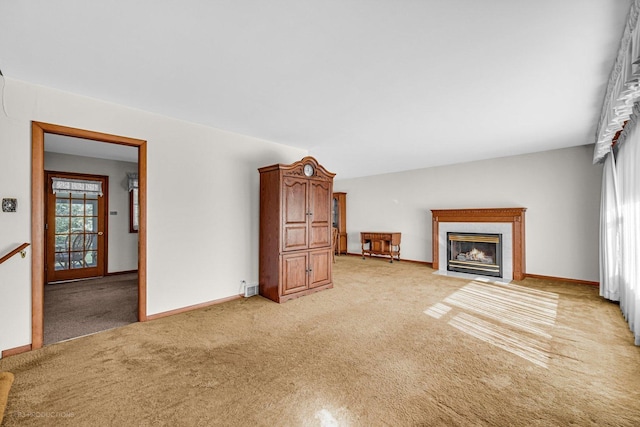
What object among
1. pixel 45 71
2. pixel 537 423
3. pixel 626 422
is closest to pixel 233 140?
pixel 45 71

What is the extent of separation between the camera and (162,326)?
3.07 metres

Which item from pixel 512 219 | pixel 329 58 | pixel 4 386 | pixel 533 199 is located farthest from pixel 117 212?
pixel 533 199

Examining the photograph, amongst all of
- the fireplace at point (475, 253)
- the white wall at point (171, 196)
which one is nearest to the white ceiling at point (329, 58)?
the white wall at point (171, 196)

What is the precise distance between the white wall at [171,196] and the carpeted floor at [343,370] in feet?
1.36

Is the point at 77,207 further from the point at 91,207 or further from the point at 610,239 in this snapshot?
the point at 610,239

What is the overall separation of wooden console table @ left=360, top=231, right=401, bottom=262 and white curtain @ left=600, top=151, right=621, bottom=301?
12.7 ft

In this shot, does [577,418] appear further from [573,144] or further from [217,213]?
[573,144]

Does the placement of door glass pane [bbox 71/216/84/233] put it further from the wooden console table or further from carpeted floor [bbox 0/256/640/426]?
the wooden console table

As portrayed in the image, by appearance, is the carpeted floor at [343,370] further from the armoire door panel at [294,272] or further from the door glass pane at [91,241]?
the door glass pane at [91,241]

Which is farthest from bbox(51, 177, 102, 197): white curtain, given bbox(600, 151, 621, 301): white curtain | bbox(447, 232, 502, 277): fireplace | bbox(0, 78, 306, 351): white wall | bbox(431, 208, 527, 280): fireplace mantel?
bbox(600, 151, 621, 301): white curtain

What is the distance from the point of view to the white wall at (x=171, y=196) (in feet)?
8.31

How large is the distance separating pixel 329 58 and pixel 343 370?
2.49 meters

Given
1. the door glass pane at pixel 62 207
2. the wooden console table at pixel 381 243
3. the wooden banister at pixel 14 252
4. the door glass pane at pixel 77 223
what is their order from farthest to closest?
the wooden console table at pixel 381 243, the door glass pane at pixel 77 223, the door glass pane at pixel 62 207, the wooden banister at pixel 14 252

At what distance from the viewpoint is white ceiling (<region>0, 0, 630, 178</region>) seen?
1.71 m
